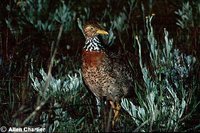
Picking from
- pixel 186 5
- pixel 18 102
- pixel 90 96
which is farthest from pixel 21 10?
pixel 18 102

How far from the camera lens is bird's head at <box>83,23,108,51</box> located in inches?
178

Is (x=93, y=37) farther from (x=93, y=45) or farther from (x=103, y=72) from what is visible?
(x=103, y=72)

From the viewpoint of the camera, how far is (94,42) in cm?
457

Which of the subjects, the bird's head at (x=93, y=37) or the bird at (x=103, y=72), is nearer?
the bird at (x=103, y=72)

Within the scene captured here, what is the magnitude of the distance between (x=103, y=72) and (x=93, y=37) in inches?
13.8

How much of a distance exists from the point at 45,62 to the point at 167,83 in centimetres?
193

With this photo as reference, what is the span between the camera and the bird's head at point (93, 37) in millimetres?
4531

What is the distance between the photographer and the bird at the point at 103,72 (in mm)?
4430

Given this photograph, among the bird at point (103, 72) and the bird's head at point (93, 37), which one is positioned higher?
the bird's head at point (93, 37)

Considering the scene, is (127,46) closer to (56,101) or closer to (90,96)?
(90,96)

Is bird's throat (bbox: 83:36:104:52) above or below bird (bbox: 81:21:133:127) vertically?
above

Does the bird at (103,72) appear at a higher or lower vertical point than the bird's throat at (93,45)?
lower

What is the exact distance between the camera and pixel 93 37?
462 cm

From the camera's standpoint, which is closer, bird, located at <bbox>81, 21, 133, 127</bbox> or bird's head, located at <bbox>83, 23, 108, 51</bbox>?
bird, located at <bbox>81, 21, 133, 127</bbox>
